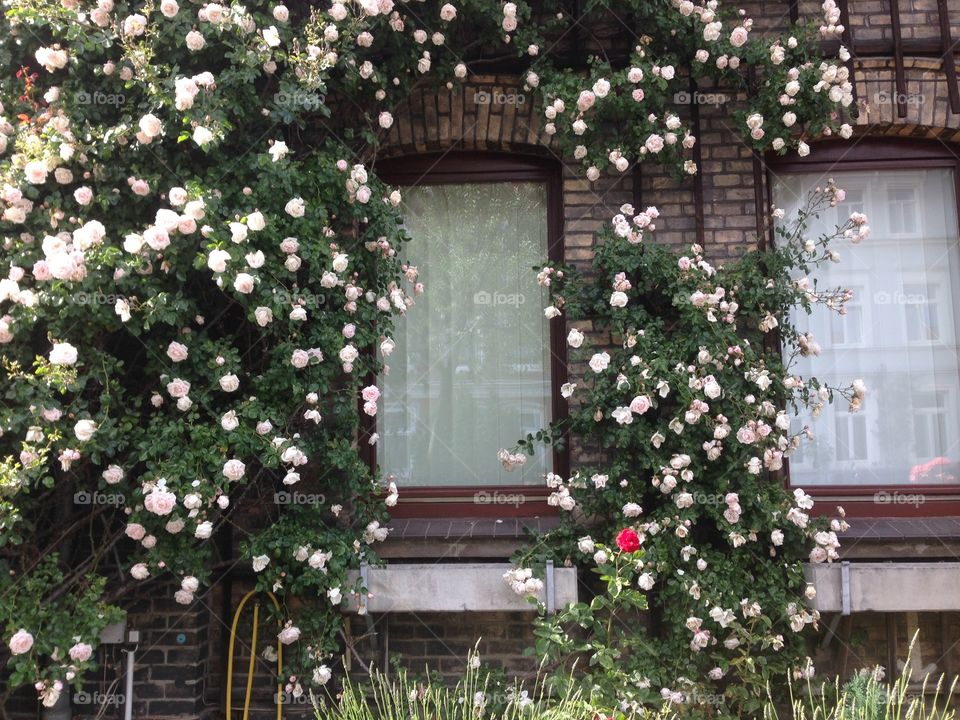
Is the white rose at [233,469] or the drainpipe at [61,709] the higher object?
the white rose at [233,469]

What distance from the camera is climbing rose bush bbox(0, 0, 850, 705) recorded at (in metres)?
3.93

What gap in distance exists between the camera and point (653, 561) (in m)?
4.45

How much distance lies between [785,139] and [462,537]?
9.60 feet

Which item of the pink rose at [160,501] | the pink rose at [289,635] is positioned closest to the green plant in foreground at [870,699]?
the pink rose at [289,635]

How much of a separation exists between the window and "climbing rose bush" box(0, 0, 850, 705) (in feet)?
1.42

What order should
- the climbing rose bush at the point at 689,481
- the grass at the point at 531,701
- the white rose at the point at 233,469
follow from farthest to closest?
the climbing rose bush at the point at 689,481, the white rose at the point at 233,469, the grass at the point at 531,701

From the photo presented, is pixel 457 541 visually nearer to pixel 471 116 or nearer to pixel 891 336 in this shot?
pixel 471 116

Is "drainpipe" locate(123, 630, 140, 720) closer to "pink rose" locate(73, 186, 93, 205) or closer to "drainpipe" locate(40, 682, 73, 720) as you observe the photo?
"drainpipe" locate(40, 682, 73, 720)

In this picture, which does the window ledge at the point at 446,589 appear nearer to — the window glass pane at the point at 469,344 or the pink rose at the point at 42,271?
the window glass pane at the point at 469,344

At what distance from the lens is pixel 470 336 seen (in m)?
5.31

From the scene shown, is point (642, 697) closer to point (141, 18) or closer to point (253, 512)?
point (253, 512)

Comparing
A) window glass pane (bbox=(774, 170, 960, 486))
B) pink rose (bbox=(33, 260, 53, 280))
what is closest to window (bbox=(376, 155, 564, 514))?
window glass pane (bbox=(774, 170, 960, 486))

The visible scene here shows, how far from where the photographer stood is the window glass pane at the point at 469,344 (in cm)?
522

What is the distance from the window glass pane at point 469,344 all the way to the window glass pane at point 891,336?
1.60m
